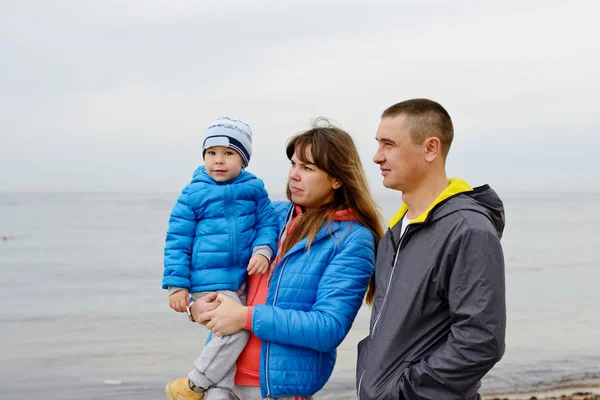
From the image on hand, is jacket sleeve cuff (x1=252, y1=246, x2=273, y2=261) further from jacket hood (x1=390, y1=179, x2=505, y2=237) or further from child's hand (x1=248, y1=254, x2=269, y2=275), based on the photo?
jacket hood (x1=390, y1=179, x2=505, y2=237)

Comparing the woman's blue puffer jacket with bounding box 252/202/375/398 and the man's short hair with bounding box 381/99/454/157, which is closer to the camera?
the man's short hair with bounding box 381/99/454/157

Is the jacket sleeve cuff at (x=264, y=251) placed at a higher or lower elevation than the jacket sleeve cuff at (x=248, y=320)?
higher

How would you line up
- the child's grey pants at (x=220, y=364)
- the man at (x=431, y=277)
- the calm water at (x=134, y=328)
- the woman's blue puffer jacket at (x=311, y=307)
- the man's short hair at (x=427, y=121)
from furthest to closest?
1. the calm water at (x=134, y=328)
2. the child's grey pants at (x=220, y=364)
3. the woman's blue puffer jacket at (x=311, y=307)
4. the man's short hair at (x=427, y=121)
5. the man at (x=431, y=277)

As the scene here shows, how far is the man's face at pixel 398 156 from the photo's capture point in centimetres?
256

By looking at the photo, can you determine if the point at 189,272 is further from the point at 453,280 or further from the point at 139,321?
the point at 139,321

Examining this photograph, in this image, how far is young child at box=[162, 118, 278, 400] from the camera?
9.57 ft

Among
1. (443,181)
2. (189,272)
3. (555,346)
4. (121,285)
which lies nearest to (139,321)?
(121,285)

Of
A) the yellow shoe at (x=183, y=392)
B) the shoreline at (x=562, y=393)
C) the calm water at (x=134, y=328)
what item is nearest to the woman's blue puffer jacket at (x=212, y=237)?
the yellow shoe at (x=183, y=392)

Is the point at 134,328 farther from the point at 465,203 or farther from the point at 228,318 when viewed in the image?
the point at 465,203

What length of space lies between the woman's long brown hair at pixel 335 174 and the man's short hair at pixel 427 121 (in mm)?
451

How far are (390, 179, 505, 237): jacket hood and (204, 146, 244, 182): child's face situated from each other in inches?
42.2

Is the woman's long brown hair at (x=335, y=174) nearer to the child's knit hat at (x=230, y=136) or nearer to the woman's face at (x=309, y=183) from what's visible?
the woman's face at (x=309, y=183)

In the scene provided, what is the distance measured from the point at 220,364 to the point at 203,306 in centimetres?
28

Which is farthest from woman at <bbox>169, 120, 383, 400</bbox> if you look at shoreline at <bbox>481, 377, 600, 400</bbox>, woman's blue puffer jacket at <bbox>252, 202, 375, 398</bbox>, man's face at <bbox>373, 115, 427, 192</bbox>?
shoreline at <bbox>481, 377, 600, 400</bbox>
